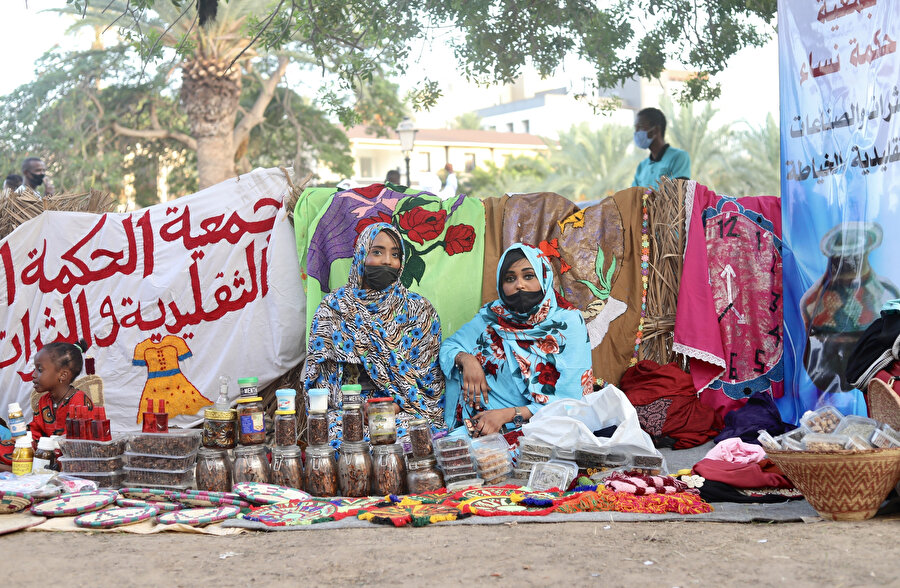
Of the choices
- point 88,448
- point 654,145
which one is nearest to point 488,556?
point 88,448

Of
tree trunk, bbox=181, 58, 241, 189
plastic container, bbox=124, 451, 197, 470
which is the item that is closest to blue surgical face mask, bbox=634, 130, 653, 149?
plastic container, bbox=124, 451, 197, 470

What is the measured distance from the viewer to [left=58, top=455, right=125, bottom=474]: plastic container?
4.39 metres

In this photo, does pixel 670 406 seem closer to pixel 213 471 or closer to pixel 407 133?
pixel 213 471

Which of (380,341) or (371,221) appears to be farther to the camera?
(371,221)

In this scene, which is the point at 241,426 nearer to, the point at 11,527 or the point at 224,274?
the point at 11,527

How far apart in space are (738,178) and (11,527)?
2254cm

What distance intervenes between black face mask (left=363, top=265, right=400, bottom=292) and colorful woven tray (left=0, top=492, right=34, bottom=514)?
2.08 metres

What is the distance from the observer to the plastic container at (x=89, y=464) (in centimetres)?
439

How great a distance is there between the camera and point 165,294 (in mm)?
5965

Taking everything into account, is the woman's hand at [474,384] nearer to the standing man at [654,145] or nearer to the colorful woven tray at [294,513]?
the colorful woven tray at [294,513]

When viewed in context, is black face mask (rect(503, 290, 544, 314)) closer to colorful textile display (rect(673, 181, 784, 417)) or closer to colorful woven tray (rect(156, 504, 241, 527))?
colorful textile display (rect(673, 181, 784, 417))

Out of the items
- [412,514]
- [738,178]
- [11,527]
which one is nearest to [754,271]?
[412,514]

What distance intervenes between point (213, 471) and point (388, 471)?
83cm

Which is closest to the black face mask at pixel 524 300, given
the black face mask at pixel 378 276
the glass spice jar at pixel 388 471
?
the black face mask at pixel 378 276
